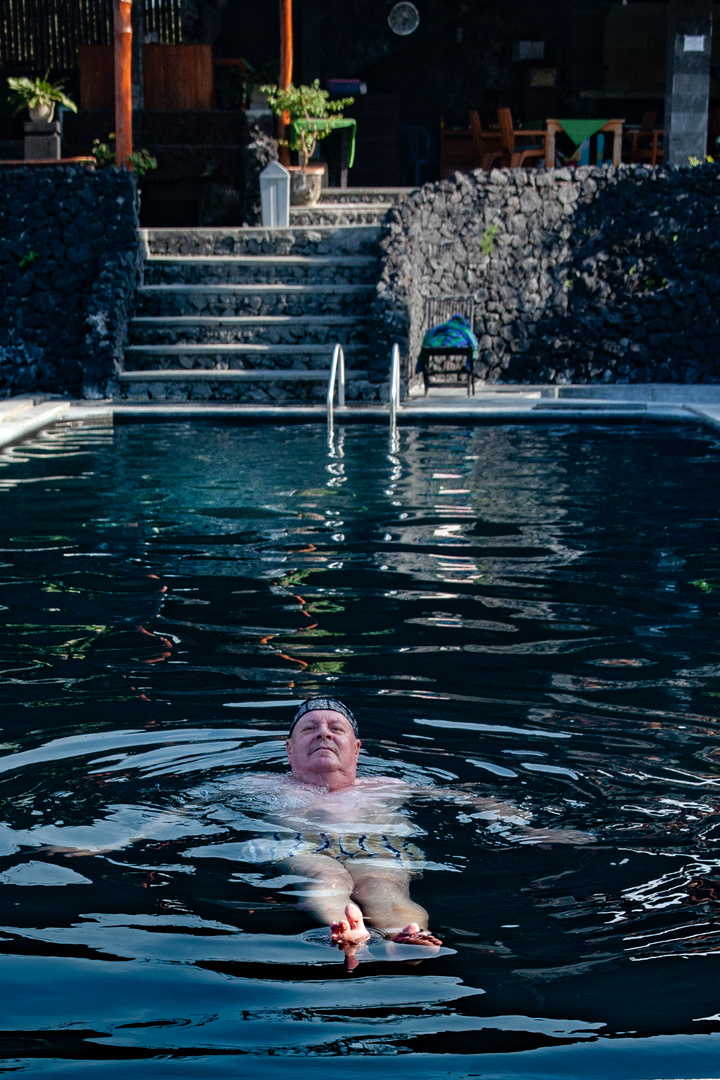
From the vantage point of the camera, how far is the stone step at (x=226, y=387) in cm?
1498

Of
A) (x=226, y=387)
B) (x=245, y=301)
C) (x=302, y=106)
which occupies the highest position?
(x=302, y=106)

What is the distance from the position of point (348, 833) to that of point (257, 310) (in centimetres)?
1293

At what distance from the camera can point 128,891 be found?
3484 mm

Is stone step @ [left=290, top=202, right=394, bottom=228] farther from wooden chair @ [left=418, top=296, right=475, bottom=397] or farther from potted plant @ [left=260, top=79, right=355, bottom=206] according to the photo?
wooden chair @ [left=418, top=296, right=475, bottom=397]

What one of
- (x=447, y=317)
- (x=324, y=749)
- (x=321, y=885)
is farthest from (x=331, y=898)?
(x=447, y=317)

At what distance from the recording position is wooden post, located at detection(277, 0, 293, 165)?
18.3 meters

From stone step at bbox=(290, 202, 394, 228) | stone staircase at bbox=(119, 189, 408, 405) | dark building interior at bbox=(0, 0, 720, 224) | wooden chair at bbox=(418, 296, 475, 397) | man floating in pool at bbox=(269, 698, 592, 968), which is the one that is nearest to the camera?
man floating in pool at bbox=(269, 698, 592, 968)

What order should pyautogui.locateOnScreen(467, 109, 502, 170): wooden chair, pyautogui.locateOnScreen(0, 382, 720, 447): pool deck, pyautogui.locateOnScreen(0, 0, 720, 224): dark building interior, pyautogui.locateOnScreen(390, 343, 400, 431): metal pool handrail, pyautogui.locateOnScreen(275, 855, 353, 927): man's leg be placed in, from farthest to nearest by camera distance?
pyautogui.locateOnScreen(0, 0, 720, 224): dark building interior → pyautogui.locateOnScreen(467, 109, 502, 170): wooden chair → pyautogui.locateOnScreen(0, 382, 720, 447): pool deck → pyautogui.locateOnScreen(390, 343, 400, 431): metal pool handrail → pyautogui.locateOnScreen(275, 855, 353, 927): man's leg

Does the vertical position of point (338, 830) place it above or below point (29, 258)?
below

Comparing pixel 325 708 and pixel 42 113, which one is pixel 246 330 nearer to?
pixel 42 113

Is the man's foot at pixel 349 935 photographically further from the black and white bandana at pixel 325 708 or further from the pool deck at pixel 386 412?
the pool deck at pixel 386 412

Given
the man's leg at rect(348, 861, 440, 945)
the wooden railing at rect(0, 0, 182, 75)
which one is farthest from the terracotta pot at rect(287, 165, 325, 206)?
the man's leg at rect(348, 861, 440, 945)

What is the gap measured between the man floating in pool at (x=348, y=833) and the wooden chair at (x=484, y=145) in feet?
53.0

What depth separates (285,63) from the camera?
18.4m
